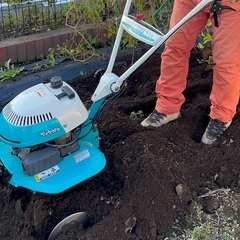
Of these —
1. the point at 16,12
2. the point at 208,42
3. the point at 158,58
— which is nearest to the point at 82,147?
the point at 158,58

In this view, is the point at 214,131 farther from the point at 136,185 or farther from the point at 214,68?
the point at 136,185

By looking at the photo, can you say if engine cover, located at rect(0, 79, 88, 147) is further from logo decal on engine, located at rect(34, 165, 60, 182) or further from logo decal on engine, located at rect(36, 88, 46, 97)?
logo decal on engine, located at rect(34, 165, 60, 182)

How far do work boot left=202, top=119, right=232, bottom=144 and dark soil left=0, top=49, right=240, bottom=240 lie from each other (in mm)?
41

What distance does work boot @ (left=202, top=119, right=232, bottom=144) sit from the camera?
10.2 ft

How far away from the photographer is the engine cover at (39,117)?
7.84 feet

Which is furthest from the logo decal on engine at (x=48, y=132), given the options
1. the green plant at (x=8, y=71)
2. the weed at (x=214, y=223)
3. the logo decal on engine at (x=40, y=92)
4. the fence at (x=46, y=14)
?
the fence at (x=46, y=14)

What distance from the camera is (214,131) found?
10.2 feet

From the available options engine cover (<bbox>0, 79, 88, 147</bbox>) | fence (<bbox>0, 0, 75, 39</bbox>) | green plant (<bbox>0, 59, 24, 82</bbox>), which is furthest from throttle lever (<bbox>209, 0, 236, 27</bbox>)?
fence (<bbox>0, 0, 75, 39</bbox>)

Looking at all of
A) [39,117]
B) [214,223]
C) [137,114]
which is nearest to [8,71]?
[137,114]

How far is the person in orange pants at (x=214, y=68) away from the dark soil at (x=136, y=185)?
0.29 ft

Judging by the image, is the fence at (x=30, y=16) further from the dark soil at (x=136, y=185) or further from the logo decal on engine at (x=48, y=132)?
the logo decal on engine at (x=48, y=132)

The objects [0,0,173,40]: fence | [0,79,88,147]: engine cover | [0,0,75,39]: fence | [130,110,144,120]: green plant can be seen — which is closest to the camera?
[0,79,88,147]: engine cover

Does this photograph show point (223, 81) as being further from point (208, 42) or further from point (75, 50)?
point (75, 50)

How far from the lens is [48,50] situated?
4387 millimetres
